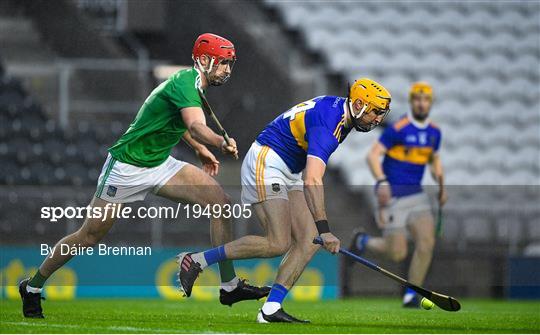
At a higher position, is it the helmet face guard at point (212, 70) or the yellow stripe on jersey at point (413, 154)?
the helmet face guard at point (212, 70)

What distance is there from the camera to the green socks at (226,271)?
28.3ft

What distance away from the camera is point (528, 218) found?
14.3 meters

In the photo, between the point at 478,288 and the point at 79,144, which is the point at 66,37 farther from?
the point at 478,288

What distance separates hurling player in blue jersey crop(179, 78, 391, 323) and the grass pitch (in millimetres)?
384

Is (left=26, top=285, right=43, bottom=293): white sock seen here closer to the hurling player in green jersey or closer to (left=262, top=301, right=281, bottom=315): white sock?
the hurling player in green jersey

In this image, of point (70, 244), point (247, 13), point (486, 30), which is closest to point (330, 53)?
point (247, 13)

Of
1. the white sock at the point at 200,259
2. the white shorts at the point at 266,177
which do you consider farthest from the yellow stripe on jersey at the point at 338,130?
the white sock at the point at 200,259

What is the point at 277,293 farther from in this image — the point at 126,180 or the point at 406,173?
the point at 406,173

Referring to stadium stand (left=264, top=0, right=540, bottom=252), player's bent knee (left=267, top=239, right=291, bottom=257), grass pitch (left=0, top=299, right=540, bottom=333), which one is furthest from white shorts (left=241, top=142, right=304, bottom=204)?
stadium stand (left=264, top=0, right=540, bottom=252)

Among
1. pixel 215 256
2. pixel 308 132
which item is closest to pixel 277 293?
pixel 215 256

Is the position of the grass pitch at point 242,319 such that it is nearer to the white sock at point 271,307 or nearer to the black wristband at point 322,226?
the white sock at point 271,307

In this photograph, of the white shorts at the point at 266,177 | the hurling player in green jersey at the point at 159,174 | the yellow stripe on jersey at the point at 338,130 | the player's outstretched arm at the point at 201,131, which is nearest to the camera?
the player's outstretched arm at the point at 201,131

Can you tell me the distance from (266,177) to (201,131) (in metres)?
0.65

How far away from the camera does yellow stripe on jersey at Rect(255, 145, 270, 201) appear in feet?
27.2
